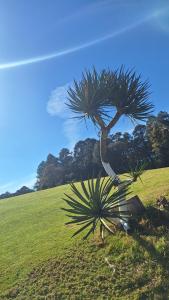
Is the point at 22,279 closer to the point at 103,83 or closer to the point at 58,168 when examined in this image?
the point at 103,83

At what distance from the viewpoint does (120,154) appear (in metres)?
A: 62.3

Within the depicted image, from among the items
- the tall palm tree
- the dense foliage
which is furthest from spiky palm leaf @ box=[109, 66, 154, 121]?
the dense foliage

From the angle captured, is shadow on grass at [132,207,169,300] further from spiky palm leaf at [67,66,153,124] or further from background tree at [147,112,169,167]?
background tree at [147,112,169,167]

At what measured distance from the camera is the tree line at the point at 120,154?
58.2 meters

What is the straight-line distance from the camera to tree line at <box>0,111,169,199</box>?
58156 millimetres

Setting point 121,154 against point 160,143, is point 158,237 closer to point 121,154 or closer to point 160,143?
point 160,143

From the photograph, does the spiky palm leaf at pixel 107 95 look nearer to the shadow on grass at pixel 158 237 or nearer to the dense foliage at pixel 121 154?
the shadow on grass at pixel 158 237

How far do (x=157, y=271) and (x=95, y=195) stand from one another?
328 centimetres

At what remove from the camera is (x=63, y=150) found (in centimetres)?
9575

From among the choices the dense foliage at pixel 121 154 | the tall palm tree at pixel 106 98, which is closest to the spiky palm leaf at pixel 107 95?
the tall palm tree at pixel 106 98

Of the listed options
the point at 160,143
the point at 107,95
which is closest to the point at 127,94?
the point at 107,95

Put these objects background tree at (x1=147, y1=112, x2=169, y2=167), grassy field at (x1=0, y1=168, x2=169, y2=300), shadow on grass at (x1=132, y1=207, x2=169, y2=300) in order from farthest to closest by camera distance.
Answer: background tree at (x1=147, y1=112, x2=169, y2=167) → grassy field at (x1=0, y1=168, x2=169, y2=300) → shadow on grass at (x1=132, y1=207, x2=169, y2=300)

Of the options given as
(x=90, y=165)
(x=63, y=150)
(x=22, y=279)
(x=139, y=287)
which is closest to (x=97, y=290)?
(x=139, y=287)

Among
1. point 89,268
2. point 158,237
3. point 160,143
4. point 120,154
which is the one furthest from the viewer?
point 120,154
